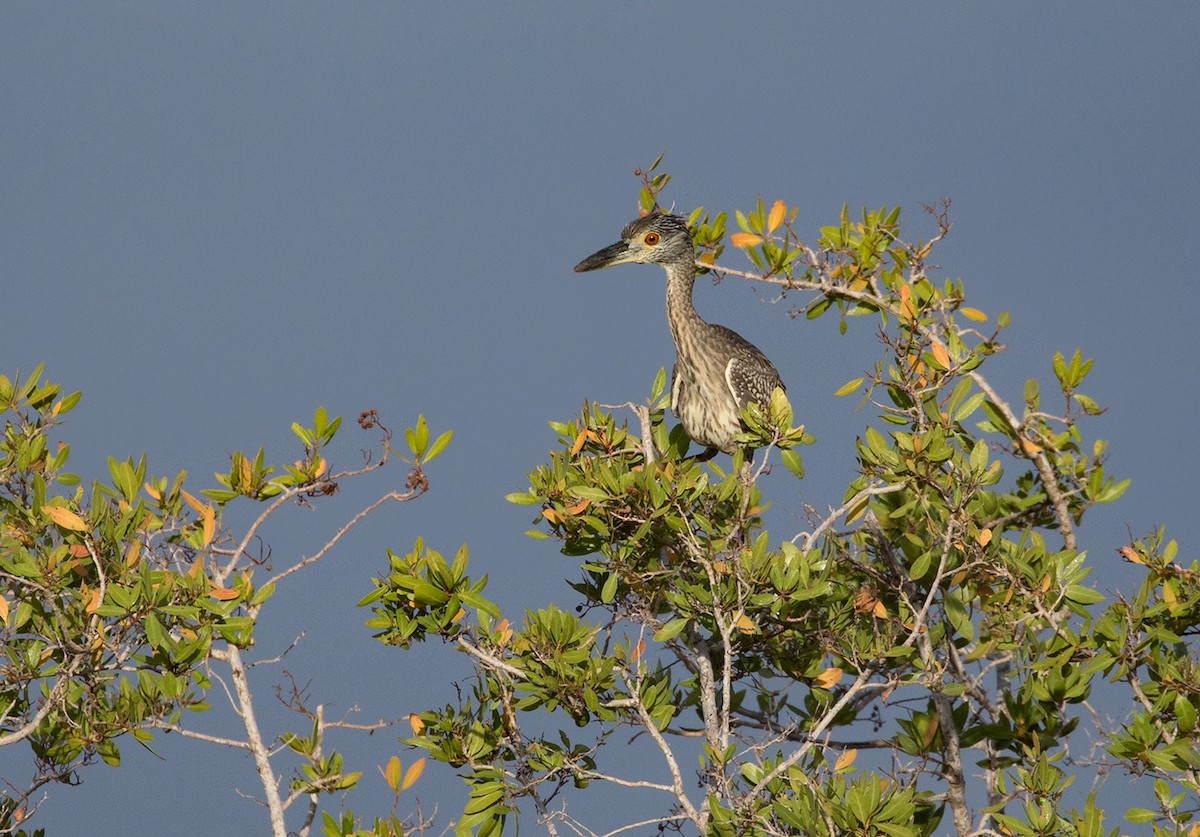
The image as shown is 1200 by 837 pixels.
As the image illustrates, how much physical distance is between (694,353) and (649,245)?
74cm

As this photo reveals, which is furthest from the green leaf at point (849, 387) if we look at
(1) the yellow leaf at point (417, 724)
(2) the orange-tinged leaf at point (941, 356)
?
(1) the yellow leaf at point (417, 724)

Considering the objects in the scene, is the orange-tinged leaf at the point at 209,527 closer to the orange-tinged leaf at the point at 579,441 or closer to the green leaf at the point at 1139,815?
the orange-tinged leaf at the point at 579,441

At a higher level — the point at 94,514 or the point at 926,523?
the point at 926,523

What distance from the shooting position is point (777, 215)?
7.39m

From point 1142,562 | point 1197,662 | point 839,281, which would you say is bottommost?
point 1197,662

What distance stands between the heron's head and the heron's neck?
6cm

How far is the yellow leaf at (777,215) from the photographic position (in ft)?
24.2

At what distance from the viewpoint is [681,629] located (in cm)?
624

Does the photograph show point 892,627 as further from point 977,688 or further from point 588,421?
point 588,421

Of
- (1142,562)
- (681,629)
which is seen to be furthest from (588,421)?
(1142,562)

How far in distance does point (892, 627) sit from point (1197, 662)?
1344mm

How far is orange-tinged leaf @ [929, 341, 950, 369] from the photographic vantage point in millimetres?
6492

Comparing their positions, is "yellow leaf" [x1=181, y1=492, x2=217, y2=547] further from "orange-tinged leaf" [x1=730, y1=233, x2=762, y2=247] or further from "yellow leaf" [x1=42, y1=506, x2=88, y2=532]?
"orange-tinged leaf" [x1=730, y1=233, x2=762, y2=247]

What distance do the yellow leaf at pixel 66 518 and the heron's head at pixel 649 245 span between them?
3.69 metres
